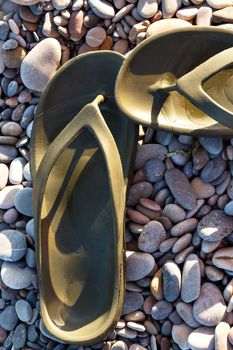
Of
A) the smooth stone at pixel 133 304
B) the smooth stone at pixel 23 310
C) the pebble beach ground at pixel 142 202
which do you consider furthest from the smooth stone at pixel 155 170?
the smooth stone at pixel 23 310

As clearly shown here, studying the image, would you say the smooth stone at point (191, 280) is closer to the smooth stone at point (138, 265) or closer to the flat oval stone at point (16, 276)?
the smooth stone at point (138, 265)

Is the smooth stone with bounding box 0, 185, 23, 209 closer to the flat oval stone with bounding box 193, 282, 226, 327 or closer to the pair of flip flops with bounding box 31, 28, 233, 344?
the pair of flip flops with bounding box 31, 28, 233, 344

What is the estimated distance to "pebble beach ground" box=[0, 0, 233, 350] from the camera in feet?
3.27

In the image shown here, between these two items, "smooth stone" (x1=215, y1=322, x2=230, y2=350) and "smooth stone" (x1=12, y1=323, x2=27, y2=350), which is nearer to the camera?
"smooth stone" (x1=215, y1=322, x2=230, y2=350)

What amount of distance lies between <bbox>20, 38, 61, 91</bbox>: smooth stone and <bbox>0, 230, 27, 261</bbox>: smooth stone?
31 centimetres

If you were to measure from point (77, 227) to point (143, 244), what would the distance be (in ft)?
0.47

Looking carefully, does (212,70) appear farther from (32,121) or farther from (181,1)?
(32,121)

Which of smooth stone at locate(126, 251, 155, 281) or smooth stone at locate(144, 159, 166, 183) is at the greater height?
smooth stone at locate(144, 159, 166, 183)

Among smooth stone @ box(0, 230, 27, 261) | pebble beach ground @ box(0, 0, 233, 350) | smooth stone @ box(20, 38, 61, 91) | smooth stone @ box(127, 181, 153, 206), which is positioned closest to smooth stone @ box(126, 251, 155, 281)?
pebble beach ground @ box(0, 0, 233, 350)

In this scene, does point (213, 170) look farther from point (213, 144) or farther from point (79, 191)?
point (79, 191)

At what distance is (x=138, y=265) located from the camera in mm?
1029

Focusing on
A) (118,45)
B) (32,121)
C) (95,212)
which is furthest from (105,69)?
(95,212)

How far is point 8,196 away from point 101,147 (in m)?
0.25

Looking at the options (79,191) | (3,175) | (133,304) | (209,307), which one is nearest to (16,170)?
(3,175)
